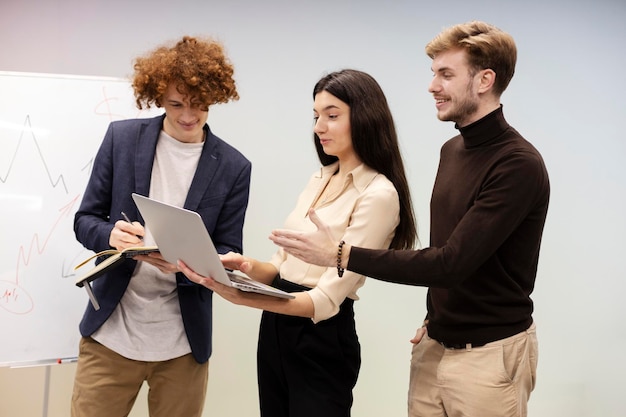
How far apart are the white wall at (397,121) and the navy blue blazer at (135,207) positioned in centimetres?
110

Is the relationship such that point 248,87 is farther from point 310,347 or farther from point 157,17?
point 310,347

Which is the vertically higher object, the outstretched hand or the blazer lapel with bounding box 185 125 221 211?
the blazer lapel with bounding box 185 125 221 211

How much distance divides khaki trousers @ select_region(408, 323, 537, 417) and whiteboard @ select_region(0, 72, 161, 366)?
4.85 feet

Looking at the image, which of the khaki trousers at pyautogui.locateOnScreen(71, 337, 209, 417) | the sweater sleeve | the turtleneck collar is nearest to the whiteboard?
the khaki trousers at pyautogui.locateOnScreen(71, 337, 209, 417)

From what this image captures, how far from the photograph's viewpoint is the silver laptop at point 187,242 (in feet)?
5.07

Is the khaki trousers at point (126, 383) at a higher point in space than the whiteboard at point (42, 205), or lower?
lower

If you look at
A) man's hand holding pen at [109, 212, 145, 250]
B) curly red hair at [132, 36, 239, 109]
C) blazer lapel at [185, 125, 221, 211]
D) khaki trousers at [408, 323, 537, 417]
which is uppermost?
curly red hair at [132, 36, 239, 109]

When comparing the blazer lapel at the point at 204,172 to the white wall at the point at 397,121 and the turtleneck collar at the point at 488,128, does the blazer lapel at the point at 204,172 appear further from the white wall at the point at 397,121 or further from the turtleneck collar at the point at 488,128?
the white wall at the point at 397,121

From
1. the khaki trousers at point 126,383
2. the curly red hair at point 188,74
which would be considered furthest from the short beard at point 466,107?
the khaki trousers at point 126,383

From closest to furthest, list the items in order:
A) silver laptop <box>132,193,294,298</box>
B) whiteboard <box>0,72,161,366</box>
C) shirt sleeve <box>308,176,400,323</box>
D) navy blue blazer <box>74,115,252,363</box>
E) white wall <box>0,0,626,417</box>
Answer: silver laptop <box>132,193,294,298</box> < shirt sleeve <box>308,176,400,323</box> < navy blue blazer <box>74,115,252,363</box> < whiteboard <box>0,72,161,366</box> < white wall <box>0,0,626,417</box>

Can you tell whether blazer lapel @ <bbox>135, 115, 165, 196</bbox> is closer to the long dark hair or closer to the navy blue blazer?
the navy blue blazer

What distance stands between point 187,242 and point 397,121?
1990mm

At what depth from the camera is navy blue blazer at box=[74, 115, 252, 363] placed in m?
2.00

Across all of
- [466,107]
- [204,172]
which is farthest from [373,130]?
[204,172]
